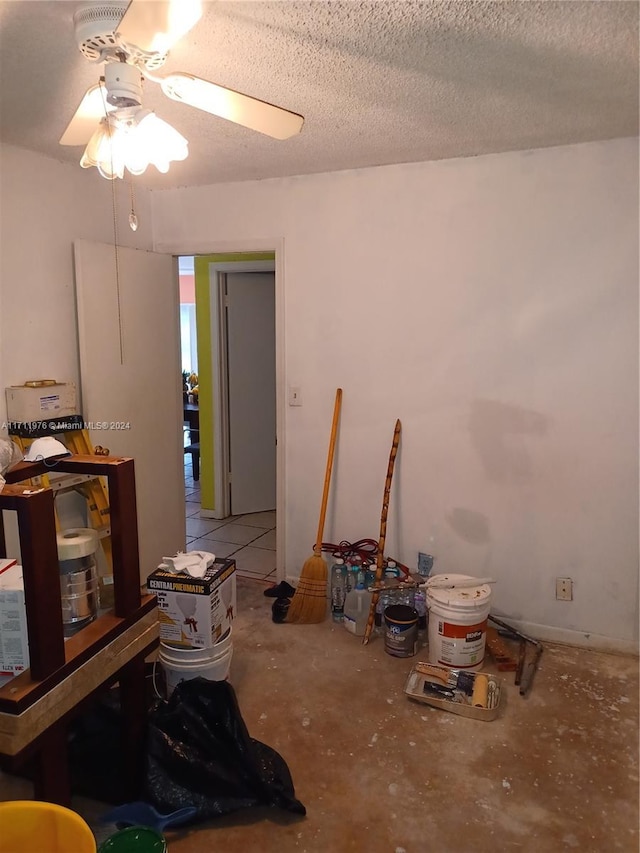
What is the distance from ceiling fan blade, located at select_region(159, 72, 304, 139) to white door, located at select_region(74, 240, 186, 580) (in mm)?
1569

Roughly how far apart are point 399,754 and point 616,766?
751mm

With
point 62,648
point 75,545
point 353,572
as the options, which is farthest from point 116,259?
point 62,648

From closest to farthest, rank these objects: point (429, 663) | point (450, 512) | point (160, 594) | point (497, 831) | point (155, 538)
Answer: point (497, 831) → point (160, 594) → point (429, 663) → point (450, 512) → point (155, 538)

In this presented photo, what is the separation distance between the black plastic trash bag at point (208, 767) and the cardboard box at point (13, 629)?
1.98ft

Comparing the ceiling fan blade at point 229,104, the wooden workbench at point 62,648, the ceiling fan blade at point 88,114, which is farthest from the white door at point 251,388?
the ceiling fan blade at point 229,104

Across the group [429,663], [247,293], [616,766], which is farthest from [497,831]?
[247,293]

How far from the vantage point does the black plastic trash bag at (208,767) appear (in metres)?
1.83

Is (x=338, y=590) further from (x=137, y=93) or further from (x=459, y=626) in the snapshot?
(x=137, y=93)

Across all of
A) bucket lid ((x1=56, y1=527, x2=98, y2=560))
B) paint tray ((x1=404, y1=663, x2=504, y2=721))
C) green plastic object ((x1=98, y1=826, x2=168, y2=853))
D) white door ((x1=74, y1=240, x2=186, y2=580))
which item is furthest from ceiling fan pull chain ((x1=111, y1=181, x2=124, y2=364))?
green plastic object ((x1=98, y1=826, x2=168, y2=853))

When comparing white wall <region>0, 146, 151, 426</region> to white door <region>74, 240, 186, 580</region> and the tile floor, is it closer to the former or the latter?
white door <region>74, 240, 186, 580</region>

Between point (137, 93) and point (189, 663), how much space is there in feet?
6.29

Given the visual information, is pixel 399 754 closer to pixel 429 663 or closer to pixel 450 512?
pixel 429 663

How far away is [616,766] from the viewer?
6.78ft

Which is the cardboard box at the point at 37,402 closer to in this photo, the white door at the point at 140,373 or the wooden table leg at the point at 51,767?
the white door at the point at 140,373
